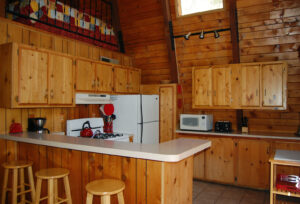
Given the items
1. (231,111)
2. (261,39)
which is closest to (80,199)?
(231,111)

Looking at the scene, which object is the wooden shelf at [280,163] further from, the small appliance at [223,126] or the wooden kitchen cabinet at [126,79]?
the wooden kitchen cabinet at [126,79]

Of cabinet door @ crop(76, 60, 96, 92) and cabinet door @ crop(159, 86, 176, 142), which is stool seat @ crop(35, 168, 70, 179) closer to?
cabinet door @ crop(76, 60, 96, 92)

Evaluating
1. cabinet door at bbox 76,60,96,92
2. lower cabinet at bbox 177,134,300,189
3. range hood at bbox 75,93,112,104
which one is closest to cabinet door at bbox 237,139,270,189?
lower cabinet at bbox 177,134,300,189

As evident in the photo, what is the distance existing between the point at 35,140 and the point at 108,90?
1882mm

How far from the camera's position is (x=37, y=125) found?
3223 millimetres

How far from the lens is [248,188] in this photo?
4008mm

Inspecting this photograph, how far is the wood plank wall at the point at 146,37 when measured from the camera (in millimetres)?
4641

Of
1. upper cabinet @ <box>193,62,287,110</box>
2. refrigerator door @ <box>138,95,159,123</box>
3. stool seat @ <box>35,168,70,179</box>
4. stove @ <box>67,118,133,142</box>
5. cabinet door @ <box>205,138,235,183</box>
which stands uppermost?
upper cabinet @ <box>193,62,287,110</box>

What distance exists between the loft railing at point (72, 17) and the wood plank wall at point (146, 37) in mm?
370

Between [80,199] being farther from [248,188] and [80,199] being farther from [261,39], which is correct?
[261,39]

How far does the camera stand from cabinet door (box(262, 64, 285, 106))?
12.4 ft

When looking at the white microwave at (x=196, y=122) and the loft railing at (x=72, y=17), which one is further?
the white microwave at (x=196, y=122)

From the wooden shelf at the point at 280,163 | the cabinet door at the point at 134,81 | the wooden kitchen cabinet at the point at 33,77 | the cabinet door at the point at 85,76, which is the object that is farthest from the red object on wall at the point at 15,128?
the wooden shelf at the point at 280,163

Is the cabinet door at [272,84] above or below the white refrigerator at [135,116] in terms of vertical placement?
above
